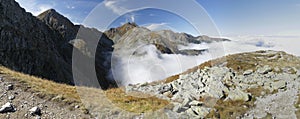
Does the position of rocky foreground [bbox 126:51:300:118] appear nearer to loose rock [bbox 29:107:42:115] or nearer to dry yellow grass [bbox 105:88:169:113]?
dry yellow grass [bbox 105:88:169:113]

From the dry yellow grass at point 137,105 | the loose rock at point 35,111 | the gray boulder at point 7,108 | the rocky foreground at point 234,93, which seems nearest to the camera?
the gray boulder at point 7,108

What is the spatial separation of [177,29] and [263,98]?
Result: 10181mm

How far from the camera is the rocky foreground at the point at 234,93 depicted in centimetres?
2027

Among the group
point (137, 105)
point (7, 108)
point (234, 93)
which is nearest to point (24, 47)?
point (137, 105)

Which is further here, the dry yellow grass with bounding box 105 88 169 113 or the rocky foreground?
the rocky foreground

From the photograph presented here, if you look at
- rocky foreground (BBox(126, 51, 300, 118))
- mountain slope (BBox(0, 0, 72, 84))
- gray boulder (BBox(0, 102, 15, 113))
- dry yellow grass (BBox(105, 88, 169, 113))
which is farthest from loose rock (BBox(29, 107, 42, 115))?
mountain slope (BBox(0, 0, 72, 84))

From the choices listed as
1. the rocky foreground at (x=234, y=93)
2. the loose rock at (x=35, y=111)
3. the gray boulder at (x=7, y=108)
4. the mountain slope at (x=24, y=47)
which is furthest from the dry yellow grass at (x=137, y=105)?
the mountain slope at (x=24, y=47)

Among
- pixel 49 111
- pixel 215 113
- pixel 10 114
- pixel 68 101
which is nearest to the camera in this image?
pixel 10 114

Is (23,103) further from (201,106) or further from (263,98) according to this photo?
(263,98)

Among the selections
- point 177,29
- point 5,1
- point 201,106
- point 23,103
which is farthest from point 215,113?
point 5,1

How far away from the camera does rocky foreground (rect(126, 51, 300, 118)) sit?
20266mm

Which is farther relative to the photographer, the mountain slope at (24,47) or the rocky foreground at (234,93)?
the mountain slope at (24,47)

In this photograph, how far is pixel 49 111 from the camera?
54.0 feet

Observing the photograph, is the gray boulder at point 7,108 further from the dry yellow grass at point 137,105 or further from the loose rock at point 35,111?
the dry yellow grass at point 137,105
